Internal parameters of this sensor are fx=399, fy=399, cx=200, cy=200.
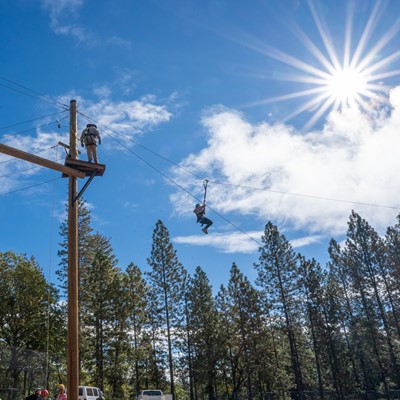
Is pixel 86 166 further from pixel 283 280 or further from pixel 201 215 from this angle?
pixel 283 280

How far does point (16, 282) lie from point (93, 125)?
1227 inches

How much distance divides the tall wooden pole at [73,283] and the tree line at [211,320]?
26.2 m

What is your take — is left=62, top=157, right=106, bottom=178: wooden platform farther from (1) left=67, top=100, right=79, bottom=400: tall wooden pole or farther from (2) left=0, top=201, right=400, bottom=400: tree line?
(2) left=0, top=201, right=400, bottom=400: tree line

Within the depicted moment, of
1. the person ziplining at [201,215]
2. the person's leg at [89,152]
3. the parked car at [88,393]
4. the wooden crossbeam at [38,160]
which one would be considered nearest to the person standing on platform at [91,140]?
the person's leg at [89,152]

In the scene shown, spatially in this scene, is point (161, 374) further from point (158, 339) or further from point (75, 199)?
point (75, 199)

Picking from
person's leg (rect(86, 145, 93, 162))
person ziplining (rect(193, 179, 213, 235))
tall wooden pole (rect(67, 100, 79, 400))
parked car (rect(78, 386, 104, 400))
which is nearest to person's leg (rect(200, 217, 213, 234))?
person ziplining (rect(193, 179, 213, 235))

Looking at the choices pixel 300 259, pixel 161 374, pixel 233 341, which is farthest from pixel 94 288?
pixel 300 259

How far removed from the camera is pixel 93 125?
9234mm

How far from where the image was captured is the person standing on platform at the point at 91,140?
352 inches

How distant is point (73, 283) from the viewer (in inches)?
307

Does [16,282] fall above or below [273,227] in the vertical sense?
below

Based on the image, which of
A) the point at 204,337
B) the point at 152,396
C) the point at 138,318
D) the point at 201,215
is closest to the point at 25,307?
the point at 138,318

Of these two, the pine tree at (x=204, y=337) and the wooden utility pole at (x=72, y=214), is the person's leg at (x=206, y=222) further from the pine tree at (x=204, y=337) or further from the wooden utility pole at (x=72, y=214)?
the pine tree at (x=204, y=337)

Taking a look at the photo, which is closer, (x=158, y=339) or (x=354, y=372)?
(x=158, y=339)
